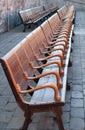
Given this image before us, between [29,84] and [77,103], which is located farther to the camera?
[77,103]

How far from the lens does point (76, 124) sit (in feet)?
11.1

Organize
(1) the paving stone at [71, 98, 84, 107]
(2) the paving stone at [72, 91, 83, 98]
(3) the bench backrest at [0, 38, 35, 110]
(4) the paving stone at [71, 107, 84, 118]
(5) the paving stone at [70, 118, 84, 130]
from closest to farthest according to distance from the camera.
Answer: (3) the bench backrest at [0, 38, 35, 110] < (5) the paving stone at [70, 118, 84, 130] < (4) the paving stone at [71, 107, 84, 118] < (1) the paving stone at [71, 98, 84, 107] < (2) the paving stone at [72, 91, 83, 98]

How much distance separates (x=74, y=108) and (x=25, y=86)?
2.84ft

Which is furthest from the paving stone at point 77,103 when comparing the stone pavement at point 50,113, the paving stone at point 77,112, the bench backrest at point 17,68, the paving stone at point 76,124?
the bench backrest at point 17,68

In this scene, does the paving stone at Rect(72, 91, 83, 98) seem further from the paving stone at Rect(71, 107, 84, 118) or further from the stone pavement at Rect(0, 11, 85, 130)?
the paving stone at Rect(71, 107, 84, 118)

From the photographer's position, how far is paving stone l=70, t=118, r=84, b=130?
3.29 meters

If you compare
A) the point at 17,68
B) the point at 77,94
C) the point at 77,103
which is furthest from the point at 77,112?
the point at 17,68

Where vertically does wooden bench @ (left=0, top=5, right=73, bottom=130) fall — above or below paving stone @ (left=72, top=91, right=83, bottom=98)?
above

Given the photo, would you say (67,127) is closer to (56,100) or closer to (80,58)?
(56,100)

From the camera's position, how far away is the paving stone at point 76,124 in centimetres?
329

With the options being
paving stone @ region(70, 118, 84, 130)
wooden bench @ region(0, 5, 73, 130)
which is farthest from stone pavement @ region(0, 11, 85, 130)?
wooden bench @ region(0, 5, 73, 130)

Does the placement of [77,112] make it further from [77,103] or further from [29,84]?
[29,84]

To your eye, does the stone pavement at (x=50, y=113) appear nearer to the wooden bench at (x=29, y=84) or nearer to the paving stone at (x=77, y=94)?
the paving stone at (x=77, y=94)

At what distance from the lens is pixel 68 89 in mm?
4555
